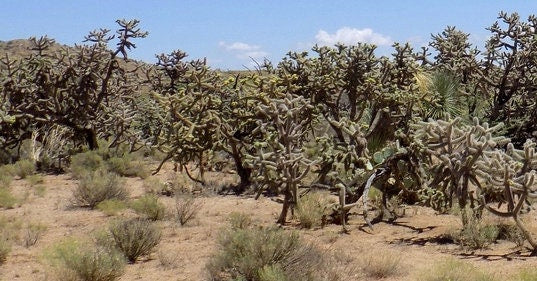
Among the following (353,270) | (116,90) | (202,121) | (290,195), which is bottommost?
(353,270)

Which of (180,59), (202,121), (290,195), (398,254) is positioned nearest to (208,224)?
(290,195)

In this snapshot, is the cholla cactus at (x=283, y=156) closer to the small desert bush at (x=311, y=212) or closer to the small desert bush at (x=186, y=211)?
the small desert bush at (x=311, y=212)

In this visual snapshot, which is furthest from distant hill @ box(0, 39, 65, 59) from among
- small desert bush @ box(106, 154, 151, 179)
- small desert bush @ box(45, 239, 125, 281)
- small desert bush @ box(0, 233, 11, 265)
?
small desert bush @ box(45, 239, 125, 281)

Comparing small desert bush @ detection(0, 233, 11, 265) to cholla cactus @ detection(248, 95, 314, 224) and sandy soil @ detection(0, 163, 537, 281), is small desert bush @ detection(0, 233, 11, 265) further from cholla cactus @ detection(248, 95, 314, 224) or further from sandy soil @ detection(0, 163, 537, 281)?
cholla cactus @ detection(248, 95, 314, 224)

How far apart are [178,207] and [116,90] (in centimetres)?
894

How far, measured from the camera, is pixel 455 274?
6.84m

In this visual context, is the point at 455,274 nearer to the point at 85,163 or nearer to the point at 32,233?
the point at 32,233

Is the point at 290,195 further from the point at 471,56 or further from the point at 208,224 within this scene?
the point at 471,56

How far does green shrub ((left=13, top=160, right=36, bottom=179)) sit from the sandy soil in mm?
3300

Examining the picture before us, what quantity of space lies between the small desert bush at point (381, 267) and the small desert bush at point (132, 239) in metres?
2.79

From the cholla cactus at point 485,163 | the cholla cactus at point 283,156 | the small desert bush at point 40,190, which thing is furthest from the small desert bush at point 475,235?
the small desert bush at point 40,190

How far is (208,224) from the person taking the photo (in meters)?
10.9

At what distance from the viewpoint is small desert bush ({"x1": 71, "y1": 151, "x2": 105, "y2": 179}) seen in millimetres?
16500

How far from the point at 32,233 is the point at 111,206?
91.6 inches
